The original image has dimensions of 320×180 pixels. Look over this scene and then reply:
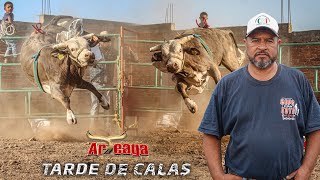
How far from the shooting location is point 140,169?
6238 millimetres

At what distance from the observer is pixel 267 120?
2172 mm

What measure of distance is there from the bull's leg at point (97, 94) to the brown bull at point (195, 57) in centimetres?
116

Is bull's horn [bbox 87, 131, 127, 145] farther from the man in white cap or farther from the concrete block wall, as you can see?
the man in white cap

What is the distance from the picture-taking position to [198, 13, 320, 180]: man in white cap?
2164 mm

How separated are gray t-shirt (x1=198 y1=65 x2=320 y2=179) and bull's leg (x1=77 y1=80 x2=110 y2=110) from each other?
627 cm

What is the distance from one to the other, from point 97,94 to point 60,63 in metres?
0.97

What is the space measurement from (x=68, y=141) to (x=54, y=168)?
243cm

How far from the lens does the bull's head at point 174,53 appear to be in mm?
7891

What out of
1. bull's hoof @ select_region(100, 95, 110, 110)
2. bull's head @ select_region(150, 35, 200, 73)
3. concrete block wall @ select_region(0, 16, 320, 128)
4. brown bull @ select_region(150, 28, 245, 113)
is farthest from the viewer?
concrete block wall @ select_region(0, 16, 320, 128)

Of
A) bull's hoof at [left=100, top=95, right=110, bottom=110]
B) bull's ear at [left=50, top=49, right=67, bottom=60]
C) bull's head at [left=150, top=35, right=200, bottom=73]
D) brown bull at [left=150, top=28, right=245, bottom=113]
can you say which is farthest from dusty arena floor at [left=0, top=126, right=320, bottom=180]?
bull's ear at [left=50, top=49, right=67, bottom=60]

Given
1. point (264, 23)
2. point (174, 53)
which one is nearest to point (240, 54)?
point (174, 53)

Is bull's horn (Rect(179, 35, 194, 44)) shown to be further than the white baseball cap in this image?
Yes

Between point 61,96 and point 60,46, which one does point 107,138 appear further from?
point 60,46

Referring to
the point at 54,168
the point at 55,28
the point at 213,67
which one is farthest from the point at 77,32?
the point at 54,168
